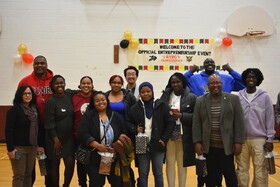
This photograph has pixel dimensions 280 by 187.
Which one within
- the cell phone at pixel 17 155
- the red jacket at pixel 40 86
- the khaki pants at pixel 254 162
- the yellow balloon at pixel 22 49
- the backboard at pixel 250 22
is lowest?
the khaki pants at pixel 254 162

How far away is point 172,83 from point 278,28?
17.0ft

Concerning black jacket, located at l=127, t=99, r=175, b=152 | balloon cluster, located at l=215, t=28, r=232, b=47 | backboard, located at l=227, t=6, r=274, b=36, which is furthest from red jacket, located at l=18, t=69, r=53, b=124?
backboard, located at l=227, t=6, r=274, b=36

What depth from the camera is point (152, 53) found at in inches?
266

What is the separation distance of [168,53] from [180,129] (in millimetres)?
3957

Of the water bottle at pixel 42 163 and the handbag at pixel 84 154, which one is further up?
the handbag at pixel 84 154

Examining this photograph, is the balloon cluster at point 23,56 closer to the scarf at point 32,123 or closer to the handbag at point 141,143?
the scarf at point 32,123

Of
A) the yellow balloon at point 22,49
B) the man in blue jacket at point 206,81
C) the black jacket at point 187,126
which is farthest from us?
the yellow balloon at point 22,49

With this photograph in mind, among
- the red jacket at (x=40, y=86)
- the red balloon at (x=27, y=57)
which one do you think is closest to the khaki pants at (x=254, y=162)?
the red jacket at (x=40, y=86)

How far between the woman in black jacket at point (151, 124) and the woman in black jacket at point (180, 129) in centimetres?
19

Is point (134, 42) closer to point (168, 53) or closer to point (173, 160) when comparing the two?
point (168, 53)

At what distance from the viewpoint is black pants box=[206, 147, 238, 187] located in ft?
9.16

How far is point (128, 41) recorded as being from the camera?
6.67m

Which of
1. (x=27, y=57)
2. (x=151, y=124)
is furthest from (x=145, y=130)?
(x=27, y=57)

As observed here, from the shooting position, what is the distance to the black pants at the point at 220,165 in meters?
2.79
